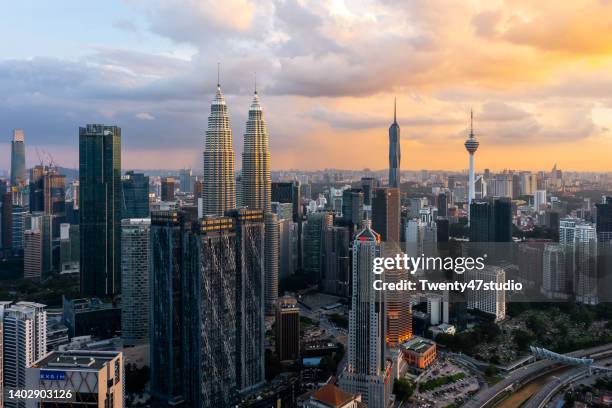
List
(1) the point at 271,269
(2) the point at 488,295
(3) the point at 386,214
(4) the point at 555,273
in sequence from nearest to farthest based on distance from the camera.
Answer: (2) the point at 488,295, (1) the point at 271,269, (4) the point at 555,273, (3) the point at 386,214

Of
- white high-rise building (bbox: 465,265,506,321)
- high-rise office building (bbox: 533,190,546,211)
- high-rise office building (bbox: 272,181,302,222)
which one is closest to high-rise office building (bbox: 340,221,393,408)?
white high-rise building (bbox: 465,265,506,321)

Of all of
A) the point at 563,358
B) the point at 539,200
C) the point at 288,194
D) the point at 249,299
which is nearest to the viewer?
the point at 249,299

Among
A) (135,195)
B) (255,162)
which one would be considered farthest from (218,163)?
(135,195)

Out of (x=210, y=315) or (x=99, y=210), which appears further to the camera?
(x=99, y=210)

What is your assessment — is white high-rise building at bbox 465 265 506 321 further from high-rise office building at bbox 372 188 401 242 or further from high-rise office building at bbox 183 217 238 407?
high-rise office building at bbox 183 217 238 407

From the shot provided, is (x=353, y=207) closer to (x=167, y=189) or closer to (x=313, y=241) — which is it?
Result: (x=313, y=241)

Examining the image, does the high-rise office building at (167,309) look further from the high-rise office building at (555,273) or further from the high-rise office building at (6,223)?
the high-rise office building at (6,223)

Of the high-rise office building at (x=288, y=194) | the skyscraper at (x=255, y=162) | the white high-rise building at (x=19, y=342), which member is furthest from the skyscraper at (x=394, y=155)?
the white high-rise building at (x=19, y=342)
